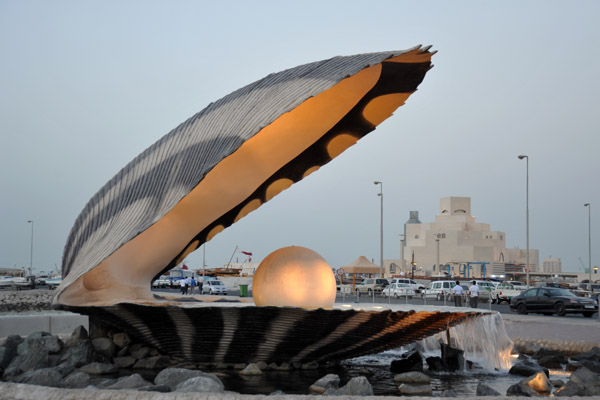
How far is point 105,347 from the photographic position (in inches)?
432

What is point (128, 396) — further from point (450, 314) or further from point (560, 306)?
point (560, 306)

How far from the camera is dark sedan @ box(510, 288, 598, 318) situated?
92.1ft

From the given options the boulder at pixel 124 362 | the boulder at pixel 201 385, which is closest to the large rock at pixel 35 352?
the boulder at pixel 124 362

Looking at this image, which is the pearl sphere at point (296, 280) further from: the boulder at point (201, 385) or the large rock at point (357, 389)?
the boulder at point (201, 385)

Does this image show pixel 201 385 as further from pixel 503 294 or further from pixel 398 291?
pixel 398 291

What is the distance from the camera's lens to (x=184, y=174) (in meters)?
8.94

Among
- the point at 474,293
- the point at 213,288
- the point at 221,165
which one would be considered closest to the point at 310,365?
the point at 221,165

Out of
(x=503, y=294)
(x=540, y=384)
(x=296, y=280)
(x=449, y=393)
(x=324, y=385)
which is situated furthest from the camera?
→ (x=503, y=294)

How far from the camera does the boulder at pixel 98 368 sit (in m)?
10.1

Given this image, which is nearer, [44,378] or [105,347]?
[44,378]

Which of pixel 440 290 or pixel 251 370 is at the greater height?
pixel 251 370

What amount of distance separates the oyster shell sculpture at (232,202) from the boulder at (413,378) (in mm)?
608

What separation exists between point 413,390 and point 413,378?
917mm

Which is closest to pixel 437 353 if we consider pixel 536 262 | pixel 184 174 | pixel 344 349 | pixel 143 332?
pixel 344 349
